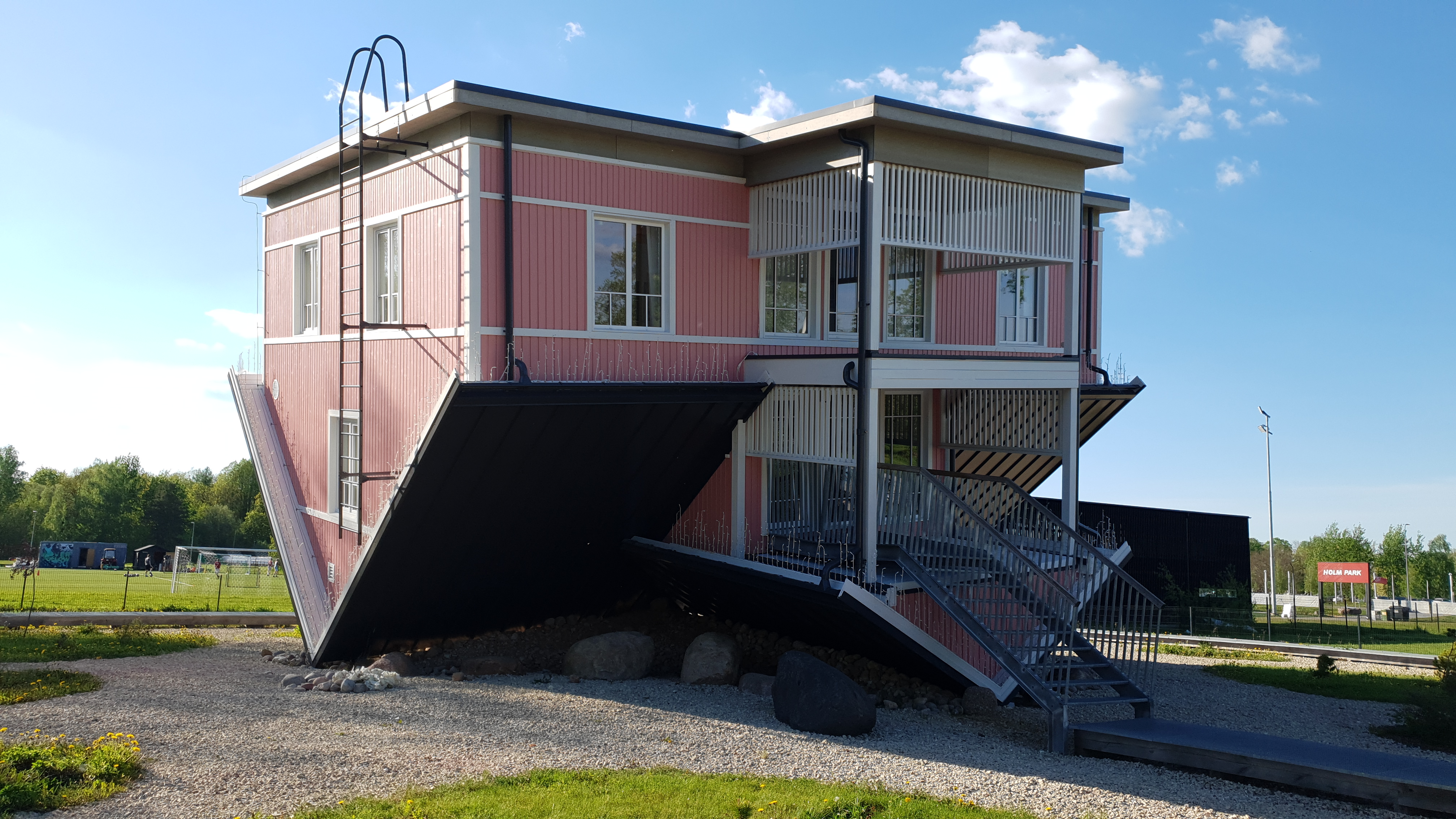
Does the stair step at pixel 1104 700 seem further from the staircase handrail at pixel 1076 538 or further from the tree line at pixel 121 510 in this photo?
the tree line at pixel 121 510

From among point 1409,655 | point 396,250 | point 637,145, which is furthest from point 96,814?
point 1409,655

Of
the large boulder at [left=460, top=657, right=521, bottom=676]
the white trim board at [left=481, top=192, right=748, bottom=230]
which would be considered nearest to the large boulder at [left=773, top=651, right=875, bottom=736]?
the large boulder at [left=460, top=657, right=521, bottom=676]

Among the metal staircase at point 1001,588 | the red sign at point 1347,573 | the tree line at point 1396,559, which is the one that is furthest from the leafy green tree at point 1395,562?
the metal staircase at point 1001,588

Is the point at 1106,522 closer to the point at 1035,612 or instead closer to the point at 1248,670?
the point at 1248,670

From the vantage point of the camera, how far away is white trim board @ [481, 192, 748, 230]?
12.0 meters

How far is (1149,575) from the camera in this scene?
2828cm

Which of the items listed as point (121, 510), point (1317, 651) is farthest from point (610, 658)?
point (121, 510)

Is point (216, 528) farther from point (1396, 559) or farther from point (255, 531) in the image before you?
point (1396, 559)

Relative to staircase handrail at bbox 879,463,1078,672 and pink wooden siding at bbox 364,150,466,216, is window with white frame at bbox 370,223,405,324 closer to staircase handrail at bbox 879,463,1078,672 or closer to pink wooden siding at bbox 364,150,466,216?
pink wooden siding at bbox 364,150,466,216

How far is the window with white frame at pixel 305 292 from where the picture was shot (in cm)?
1683

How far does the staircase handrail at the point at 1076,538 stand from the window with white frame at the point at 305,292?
402 inches

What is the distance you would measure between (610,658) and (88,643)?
338 inches

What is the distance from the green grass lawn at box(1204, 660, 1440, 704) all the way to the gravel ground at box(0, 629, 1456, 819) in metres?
1.60

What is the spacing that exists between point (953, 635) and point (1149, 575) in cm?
1728
